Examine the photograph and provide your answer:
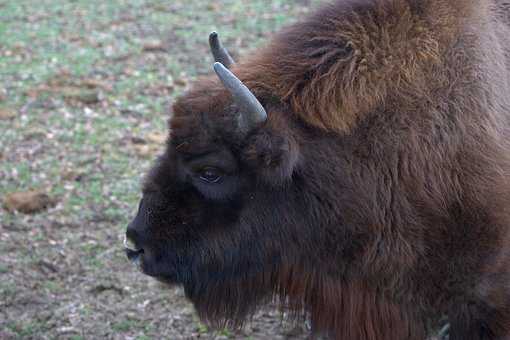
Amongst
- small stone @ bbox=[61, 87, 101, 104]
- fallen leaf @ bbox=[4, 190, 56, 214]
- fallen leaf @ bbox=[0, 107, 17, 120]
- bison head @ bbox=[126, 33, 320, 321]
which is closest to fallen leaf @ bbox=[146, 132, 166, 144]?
small stone @ bbox=[61, 87, 101, 104]

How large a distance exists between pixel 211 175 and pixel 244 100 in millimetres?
373

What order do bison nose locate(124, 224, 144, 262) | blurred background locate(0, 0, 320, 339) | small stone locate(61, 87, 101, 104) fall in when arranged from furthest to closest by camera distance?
1. small stone locate(61, 87, 101, 104)
2. blurred background locate(0, 0, 320, 339)
3. bison nose locate(124, 224, 144, 262)

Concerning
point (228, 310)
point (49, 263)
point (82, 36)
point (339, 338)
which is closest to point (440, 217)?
point (339, 338)

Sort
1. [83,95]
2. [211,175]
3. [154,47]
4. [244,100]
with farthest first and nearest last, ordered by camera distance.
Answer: [154,47] < [83,95] < [211,175] < [244,100]

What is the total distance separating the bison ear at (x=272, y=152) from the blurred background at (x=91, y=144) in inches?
54.4

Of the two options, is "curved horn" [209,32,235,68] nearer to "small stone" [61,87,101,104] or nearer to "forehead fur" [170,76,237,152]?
"forehead fur" [170,76,237,152]

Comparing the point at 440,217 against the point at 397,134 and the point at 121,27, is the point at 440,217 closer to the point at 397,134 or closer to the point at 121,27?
the point at 397,134

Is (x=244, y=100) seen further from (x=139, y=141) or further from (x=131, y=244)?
(x=139, y=141)

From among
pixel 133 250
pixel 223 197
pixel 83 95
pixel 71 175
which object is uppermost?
pixel 223 197

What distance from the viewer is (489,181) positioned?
3531mm

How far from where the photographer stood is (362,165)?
11.8ft

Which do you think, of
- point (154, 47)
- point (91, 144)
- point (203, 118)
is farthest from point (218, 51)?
point (154, 47)

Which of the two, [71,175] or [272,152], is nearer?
[272,152]

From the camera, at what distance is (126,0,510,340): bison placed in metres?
3.53
